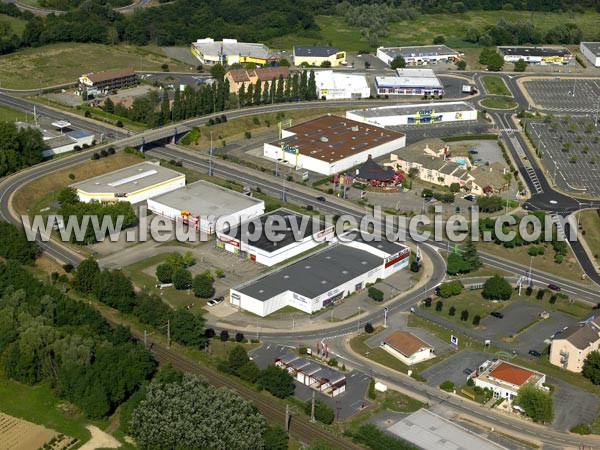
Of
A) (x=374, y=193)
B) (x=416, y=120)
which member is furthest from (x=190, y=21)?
(x=374, y=193)

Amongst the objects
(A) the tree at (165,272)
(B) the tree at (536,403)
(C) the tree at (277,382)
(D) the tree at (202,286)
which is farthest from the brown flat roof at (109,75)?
(B) the tree at (536,403)

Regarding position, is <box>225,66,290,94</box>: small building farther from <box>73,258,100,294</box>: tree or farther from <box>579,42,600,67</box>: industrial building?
<box>73,258,100,294</box>: tree

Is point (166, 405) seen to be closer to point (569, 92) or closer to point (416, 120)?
point (416, 120)

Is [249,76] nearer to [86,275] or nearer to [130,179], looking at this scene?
[130,179]

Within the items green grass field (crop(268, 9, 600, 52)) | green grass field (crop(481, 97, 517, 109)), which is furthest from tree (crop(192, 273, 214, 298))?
green grass field (crop(268, 9, 600, 52))

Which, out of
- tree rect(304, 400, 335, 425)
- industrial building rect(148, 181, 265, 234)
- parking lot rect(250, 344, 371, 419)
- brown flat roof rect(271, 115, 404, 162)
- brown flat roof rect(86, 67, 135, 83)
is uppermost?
brown flat roof rect(86, 67, 135, 83)

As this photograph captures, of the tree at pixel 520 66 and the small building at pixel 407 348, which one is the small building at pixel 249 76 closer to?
the tree at pixel 520 66
